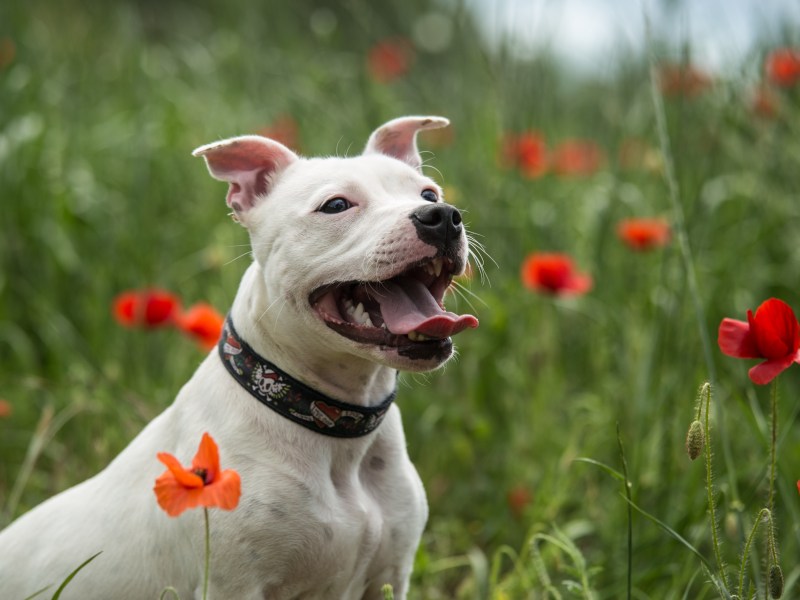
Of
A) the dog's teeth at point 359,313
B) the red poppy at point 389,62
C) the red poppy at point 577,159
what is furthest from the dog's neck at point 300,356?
the red poppy at point 389,62

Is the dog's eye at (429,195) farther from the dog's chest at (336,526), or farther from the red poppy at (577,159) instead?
the red poppy at (577,159)

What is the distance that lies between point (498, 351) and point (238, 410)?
221cm

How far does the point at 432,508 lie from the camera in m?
4.07

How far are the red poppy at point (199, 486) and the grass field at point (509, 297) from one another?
3.36 feet

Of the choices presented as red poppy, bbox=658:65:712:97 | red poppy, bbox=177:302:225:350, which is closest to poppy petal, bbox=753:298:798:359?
red poppy, bbox=177:302:225:350

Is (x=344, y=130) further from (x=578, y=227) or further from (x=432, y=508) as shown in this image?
(x=432, y=508)

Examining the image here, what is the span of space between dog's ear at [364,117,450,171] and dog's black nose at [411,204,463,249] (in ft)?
1.82

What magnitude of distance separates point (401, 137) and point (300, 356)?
818 millimetres

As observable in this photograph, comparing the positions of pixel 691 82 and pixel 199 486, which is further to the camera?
pixel 691 82

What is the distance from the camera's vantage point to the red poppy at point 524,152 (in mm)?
4547

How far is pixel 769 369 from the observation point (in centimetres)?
199

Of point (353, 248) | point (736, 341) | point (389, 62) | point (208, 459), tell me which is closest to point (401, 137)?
point (353, 248)

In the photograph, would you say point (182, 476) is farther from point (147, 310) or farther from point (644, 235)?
point (644, 235)

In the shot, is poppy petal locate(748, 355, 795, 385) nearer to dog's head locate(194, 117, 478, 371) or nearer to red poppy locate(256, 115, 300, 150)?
dog's head locate(194, 117, 478, 371)
